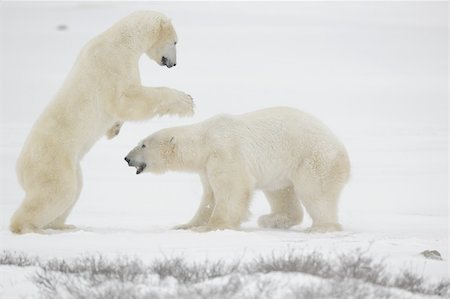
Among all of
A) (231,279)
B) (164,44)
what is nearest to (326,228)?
(164,44)

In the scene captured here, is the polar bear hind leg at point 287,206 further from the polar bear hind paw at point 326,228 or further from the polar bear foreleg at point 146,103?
the polar bear foreleg at point 146,103

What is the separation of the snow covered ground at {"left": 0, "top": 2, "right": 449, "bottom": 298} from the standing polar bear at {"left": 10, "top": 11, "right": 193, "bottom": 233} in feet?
1.30

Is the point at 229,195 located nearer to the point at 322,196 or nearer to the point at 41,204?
Result: the point at 322,196

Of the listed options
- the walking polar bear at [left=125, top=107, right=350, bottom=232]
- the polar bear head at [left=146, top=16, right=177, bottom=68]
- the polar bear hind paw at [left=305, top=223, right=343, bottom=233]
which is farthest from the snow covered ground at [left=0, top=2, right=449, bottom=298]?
the polar bear head at [left=146, top=16, right=177, bottom=68]

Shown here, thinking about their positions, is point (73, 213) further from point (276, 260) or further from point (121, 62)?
point (276, 260)

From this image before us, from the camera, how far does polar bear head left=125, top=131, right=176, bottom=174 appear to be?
304 inches

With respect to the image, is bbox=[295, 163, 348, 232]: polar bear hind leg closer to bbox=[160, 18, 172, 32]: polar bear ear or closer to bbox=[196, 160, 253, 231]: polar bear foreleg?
bbox=[196, 160, 253, 231]: polar bear foreleg

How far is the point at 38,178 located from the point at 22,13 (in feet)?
95.8

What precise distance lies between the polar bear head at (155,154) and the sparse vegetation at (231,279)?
2.53 m

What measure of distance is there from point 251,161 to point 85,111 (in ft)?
4.89

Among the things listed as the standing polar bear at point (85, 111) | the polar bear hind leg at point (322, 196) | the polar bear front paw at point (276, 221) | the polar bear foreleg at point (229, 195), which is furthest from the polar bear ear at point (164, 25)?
the polar bear front paw at point (276, 221)

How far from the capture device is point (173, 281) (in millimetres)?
4770

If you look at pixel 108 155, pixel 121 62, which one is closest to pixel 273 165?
pixel 121 62

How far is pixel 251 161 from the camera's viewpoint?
7.56 metres
